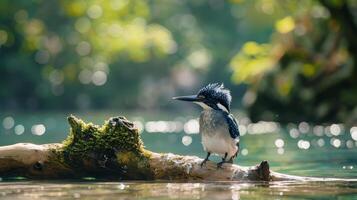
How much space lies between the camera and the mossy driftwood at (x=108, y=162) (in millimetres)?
14750

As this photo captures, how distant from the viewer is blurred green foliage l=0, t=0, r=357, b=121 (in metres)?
42.2

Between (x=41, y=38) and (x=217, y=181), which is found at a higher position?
(x=41, y=38)

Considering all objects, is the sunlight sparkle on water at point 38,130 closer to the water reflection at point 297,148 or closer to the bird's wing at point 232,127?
the water reflection at point 297,148

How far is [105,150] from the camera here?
48.8ft

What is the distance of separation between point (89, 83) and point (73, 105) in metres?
2.50

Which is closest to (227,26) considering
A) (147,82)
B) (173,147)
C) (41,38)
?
(147,82)

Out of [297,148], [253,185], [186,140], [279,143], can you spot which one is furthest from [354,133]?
[253,185]

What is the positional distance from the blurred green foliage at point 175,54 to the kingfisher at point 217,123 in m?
19.4

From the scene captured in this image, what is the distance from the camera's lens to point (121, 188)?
14.0m

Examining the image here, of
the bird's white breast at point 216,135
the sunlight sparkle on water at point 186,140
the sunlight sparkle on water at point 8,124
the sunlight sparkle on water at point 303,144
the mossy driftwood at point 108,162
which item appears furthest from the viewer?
the sunlight sparkle on water at point 8,124

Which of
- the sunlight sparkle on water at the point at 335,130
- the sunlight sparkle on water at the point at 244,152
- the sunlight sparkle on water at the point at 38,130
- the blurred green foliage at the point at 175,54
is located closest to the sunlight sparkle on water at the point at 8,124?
the sunlight sparkle on water at the point at 38,130

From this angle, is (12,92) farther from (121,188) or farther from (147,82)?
(121,188)

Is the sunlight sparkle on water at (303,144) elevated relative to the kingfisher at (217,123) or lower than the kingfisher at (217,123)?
elevated

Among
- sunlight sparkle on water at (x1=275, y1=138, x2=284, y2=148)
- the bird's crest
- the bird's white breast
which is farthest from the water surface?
the bird's crest
